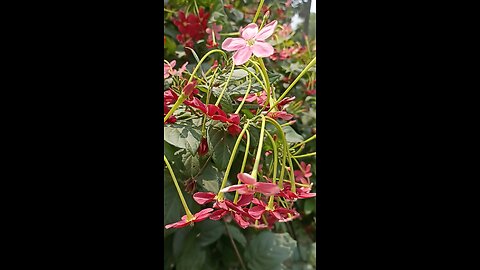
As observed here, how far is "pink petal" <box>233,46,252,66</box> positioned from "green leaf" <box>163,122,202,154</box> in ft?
0.41

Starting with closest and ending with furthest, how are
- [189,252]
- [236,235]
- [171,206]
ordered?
[171,206] < [189,252] < [236,235]

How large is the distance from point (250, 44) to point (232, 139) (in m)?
0.14

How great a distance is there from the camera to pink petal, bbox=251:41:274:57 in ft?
1.80

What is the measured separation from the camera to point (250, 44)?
569 millimetres

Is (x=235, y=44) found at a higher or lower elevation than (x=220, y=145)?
higher

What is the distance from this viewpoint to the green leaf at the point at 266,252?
1.06m

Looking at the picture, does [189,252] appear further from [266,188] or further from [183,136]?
[266,188]

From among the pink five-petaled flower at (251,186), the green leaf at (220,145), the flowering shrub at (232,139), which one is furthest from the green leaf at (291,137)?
the pink five-petaled flower at (251,186)

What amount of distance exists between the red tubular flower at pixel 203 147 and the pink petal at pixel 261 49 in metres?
0.16

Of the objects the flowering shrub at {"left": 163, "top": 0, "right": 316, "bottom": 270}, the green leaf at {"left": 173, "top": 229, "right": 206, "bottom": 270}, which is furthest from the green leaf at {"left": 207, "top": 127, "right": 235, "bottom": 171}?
the green leaf at {"left": 173, "top": 229, "right": 206, "bottom": 270}

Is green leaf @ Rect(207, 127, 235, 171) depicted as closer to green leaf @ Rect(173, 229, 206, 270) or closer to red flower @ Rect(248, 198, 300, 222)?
red flower @ Rect(248, 198, 300, 222)

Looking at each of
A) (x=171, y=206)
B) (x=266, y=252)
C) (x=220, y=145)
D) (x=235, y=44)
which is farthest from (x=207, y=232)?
(x=235, y=44)

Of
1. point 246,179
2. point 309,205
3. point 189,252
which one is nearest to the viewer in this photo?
point 246,179

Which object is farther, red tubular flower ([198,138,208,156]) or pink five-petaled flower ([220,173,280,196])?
red tubular flower ([198,138,208,156])
